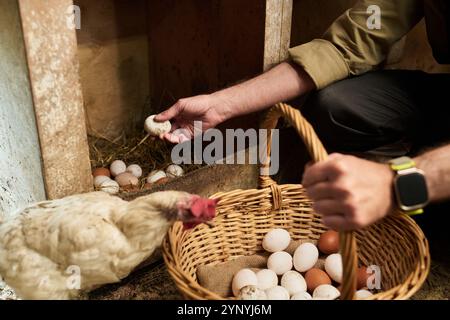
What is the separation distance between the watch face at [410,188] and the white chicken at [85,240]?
419mm

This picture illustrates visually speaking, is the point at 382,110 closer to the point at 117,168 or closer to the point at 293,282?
the point at 293,282

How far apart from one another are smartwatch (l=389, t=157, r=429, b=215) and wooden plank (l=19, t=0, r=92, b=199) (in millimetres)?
860

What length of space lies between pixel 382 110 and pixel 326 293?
Answer: 0.67 metres

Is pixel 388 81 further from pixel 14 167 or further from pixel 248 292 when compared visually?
pixel 14 167

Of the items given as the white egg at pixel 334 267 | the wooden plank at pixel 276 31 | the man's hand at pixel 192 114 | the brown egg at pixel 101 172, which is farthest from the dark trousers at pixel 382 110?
the brown egg at pixel 101 172

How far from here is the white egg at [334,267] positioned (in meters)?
1.48

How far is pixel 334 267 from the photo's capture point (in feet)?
4.87

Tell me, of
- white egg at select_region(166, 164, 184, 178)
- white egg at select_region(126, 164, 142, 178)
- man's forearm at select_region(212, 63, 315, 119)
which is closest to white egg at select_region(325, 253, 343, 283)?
man's forearm at select_region(212, 63, 315, 119)

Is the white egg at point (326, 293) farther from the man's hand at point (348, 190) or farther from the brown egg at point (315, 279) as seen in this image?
the man's hand at point (348, 190)

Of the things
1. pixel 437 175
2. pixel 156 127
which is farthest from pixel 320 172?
pixel 156 127

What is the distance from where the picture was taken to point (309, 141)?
3.49 feet

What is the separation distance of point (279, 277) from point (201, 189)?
0.40m

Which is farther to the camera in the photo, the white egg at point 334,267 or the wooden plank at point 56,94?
the white egg at point 334,267

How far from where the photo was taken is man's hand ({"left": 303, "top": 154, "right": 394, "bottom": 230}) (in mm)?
1011
